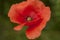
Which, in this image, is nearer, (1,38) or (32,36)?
(32,36)

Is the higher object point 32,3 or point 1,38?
point 32,3

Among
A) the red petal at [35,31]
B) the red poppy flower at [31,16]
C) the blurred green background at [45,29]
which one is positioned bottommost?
the blurred green background at [45,29]

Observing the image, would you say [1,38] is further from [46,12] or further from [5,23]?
[46,12]

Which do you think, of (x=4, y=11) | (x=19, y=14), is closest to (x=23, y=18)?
(x=19, y=14)
